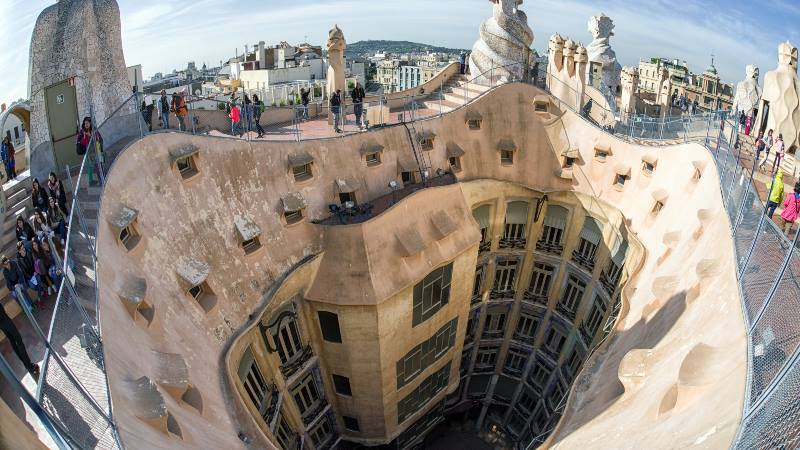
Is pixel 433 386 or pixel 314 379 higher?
pixel 314 379

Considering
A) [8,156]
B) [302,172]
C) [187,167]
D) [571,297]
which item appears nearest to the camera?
[187,167]

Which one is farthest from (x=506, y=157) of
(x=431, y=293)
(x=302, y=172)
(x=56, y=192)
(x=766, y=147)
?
(x=56, y=192)

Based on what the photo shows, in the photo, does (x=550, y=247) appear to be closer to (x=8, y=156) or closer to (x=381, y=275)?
(x=381, y=275)

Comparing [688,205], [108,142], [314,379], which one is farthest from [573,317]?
[108,142]

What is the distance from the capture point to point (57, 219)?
48.2 feet

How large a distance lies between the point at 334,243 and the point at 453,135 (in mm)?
8936

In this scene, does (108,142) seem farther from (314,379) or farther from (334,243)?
(314,379)

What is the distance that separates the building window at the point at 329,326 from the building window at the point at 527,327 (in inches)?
489

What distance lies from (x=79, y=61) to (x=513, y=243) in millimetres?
20156

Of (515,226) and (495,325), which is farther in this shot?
A: (495,325)

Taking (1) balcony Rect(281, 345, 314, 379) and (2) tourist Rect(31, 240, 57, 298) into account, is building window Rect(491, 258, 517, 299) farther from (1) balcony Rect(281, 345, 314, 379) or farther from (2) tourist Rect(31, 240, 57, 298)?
(2) tourist Rect(31, 240, 57, 298)

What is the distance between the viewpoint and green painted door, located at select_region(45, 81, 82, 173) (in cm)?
1767

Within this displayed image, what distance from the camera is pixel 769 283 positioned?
10852mm

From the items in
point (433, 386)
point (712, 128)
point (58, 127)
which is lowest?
point (433, 386)
